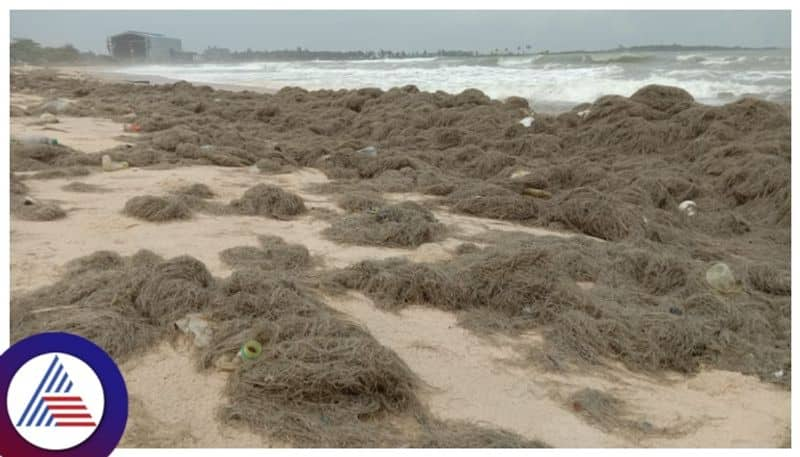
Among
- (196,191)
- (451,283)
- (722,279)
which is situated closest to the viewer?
(451,283)

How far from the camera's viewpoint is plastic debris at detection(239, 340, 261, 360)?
2.78 meters

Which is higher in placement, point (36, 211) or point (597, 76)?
point (597, 76)

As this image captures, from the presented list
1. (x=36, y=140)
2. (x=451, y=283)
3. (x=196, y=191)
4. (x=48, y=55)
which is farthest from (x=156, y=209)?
(x=48, y=55)

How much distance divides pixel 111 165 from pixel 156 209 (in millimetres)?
2362

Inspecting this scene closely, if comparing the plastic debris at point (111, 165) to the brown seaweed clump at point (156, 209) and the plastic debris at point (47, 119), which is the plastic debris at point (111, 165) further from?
the plastic debris at point (47, 119)

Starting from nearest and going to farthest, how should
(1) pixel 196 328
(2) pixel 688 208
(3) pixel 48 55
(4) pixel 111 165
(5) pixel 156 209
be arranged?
1. (1) pixel 196 328
2. (5) pixel 156 209
3. (2) pixel 688 208
4. (4) pixel 111 165
5. (3) pixel 48 55

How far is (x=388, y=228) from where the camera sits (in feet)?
16.1

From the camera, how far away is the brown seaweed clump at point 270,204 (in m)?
5.47

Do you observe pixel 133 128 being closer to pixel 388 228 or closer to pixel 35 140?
pixel 35 140

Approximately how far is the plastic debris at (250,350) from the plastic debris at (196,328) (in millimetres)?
239

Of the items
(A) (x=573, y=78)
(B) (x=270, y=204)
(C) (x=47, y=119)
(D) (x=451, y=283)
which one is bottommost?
(D) (x=451, y=283)

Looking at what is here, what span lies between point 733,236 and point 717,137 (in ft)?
12.3

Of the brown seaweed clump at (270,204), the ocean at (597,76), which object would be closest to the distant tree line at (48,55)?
the ocean at (597,76)

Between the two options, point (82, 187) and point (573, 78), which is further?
point (573, 78)
